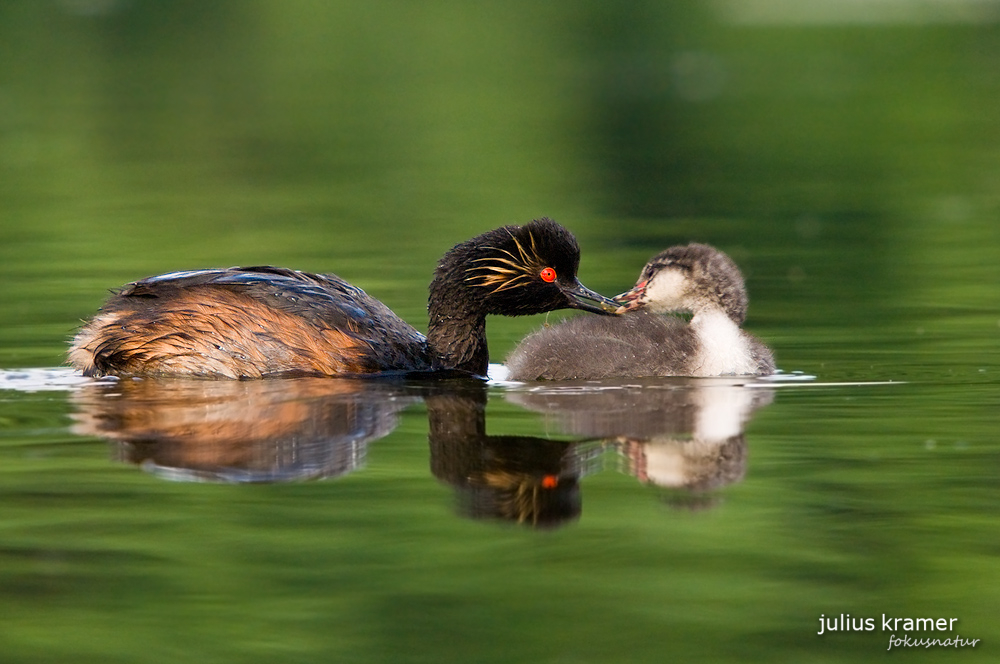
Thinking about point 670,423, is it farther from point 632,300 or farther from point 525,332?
point 525,332

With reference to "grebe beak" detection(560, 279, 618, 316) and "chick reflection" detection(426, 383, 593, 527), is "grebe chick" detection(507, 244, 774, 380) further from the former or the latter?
"chick reflection" detection(426, 383, 593, 527)

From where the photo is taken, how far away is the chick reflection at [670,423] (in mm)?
6574

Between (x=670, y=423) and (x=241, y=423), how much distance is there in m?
2.07

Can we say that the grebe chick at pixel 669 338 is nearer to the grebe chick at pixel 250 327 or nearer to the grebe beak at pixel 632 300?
the grebe beak at pixel 632 300

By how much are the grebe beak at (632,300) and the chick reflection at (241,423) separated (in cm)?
169

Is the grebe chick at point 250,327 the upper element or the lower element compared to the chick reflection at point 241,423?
upper

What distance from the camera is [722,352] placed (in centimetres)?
889

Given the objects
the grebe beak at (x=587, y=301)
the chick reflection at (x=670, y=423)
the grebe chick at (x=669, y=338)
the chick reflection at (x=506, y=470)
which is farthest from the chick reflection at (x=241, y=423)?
the grebe beak at (x=587, y=301)

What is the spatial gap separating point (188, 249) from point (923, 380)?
777cm

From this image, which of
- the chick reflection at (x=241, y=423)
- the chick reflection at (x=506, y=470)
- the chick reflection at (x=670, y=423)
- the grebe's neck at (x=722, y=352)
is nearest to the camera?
the chick reflection at (x=506, y=470)

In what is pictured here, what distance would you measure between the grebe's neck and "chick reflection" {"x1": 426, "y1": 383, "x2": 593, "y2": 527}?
1612 mm

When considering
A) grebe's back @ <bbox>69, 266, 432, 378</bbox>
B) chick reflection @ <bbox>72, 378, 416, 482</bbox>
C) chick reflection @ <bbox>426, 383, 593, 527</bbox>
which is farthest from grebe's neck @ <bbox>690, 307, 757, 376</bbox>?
grebe's back @ <bbox>69, 266, 432, 378</bbox>

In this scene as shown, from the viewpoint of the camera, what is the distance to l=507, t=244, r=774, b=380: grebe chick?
889cm

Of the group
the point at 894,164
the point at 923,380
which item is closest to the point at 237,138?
the point at 894,164
